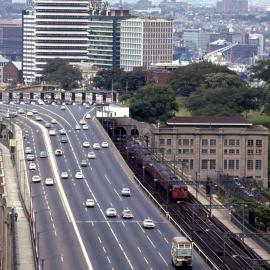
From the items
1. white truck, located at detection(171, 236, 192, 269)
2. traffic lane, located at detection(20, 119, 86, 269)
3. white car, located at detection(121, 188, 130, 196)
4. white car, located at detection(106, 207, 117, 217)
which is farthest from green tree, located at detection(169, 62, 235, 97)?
white truck, located at detection(171, 236, 192, 269)

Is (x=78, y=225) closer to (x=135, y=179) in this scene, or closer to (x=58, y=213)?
(x=58, y=213)

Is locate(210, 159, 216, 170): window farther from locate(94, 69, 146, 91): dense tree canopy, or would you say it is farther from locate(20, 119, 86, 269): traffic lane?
→ locate(94, 69, 146, 91): dense tree canopy

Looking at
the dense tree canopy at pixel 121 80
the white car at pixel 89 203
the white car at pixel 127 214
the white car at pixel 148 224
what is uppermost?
the white car at pixel 148 224

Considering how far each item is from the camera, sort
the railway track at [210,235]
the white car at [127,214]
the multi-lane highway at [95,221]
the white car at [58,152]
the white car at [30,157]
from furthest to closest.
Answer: the white car at [58,152] → the white car at [30,157] → the white car at [127,214] → the railway track at [210,235] → the multi-lane highway at [95,221]

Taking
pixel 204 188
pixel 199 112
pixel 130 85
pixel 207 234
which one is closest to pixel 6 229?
pixel 207 234

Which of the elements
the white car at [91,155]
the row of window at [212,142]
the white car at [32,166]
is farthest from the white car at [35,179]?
the row of window at [212,142]

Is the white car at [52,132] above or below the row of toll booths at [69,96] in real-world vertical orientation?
above

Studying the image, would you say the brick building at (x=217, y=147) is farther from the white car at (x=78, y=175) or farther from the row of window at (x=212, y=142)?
the white car at (x=78, y=175)

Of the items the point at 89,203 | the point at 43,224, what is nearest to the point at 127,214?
the point at 89,203
